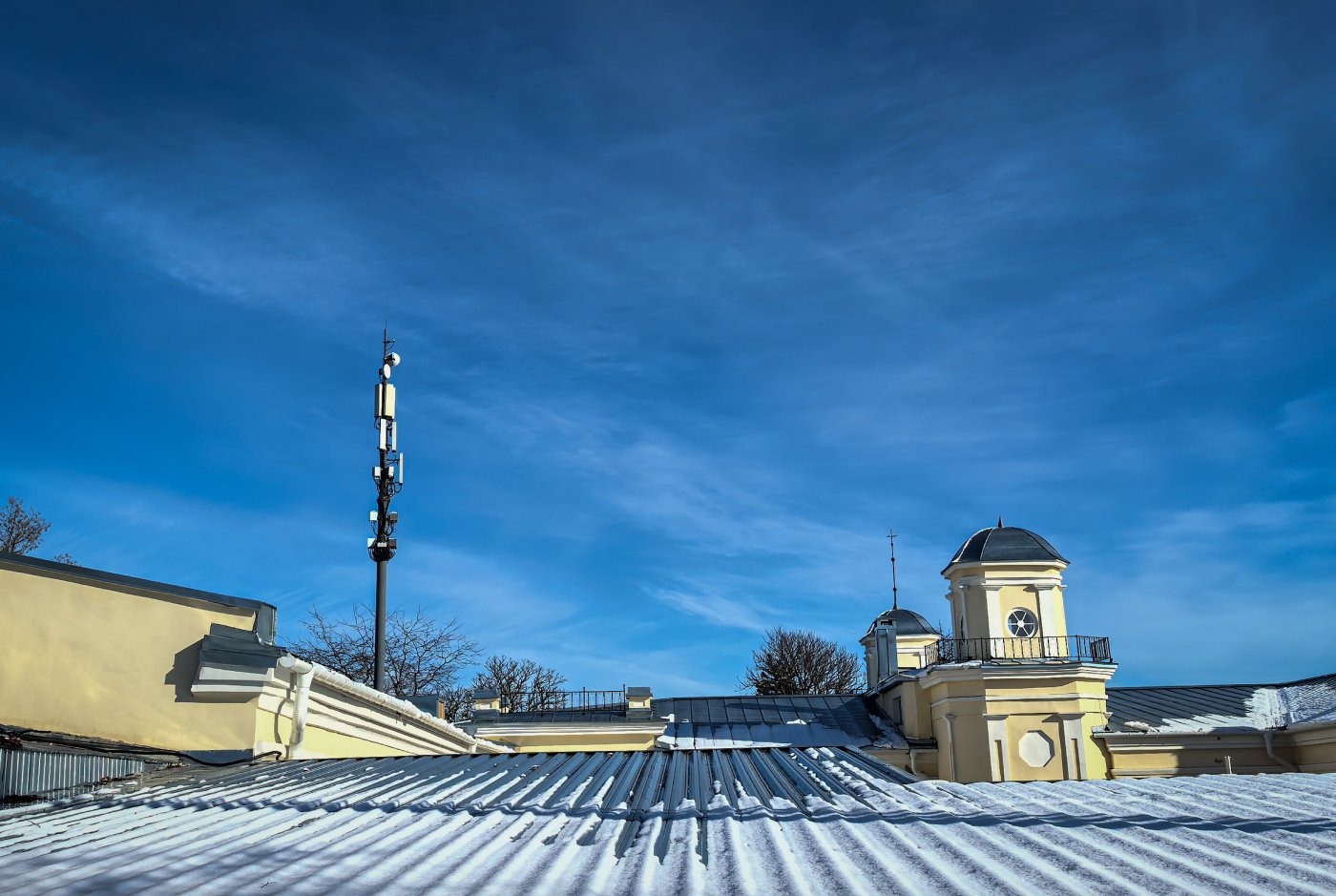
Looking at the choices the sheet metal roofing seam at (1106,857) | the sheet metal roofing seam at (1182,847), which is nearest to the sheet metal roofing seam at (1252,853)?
the sheet metal roofing seam at (1182,847)

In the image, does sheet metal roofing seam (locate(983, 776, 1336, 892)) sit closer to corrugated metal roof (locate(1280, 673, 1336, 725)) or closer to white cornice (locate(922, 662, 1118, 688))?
white cornice (locate(922, 662, 1118, 688))

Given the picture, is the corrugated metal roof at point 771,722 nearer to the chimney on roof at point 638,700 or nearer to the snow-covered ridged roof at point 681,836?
the chimney on roof at point 638,700

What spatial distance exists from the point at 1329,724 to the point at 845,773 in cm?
2018

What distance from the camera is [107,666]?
8.88 m

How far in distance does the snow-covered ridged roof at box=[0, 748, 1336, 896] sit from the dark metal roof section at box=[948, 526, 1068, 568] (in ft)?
64.6

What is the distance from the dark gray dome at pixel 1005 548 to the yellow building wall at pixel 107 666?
69.0ft

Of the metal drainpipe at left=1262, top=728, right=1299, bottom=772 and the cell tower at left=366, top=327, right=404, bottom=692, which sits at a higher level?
the cell tower at left=366, top=327, right=404, bottom=692

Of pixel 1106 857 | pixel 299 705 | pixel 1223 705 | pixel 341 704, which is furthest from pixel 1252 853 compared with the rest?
pixel 1223 705

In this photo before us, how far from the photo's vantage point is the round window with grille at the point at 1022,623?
88.3 ft

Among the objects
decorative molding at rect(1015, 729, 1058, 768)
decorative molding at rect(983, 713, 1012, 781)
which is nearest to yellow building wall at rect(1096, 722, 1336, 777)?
decorative molding at rect(1015, 729, 1058, 768)

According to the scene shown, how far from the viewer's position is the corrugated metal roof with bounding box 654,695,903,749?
2652 cm

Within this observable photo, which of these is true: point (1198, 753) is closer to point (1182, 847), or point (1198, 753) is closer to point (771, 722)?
point (771, 722)

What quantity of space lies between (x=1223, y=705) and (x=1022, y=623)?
6033 millimetres

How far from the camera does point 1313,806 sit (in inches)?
246
